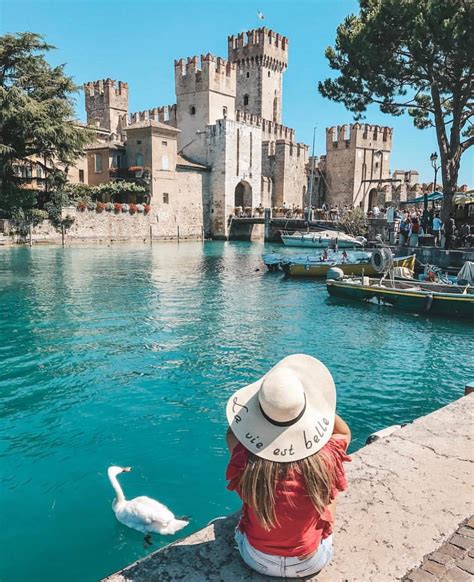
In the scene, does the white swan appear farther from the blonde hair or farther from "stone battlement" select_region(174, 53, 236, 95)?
"stone battlement" select_region(174, 53, 236, 95)

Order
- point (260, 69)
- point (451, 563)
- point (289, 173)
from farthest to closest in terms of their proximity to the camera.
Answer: point (260, 69)
point (289, 173)
point (451, 563)

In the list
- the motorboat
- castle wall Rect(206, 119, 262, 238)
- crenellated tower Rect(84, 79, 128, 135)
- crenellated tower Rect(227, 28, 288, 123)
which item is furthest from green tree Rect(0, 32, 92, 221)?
crenellated tower Rect(227, 28, 288, 123)

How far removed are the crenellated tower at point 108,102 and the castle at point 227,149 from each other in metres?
0.11

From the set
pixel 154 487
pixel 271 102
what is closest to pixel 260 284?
pixel 154 487

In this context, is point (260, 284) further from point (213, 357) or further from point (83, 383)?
point (83, 383)

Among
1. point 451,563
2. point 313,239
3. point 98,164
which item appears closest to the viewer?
point 451,563

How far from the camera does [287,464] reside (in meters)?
2.32

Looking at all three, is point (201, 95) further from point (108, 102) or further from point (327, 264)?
point (327, 264)

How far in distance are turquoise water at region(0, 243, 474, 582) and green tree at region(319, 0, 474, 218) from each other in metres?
10.3

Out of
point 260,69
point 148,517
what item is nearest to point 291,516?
point 148,517

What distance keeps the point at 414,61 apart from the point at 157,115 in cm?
3917

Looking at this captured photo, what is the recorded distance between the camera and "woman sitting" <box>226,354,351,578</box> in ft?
7.52

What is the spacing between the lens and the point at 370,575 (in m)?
2.72

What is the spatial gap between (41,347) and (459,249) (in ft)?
57.0
